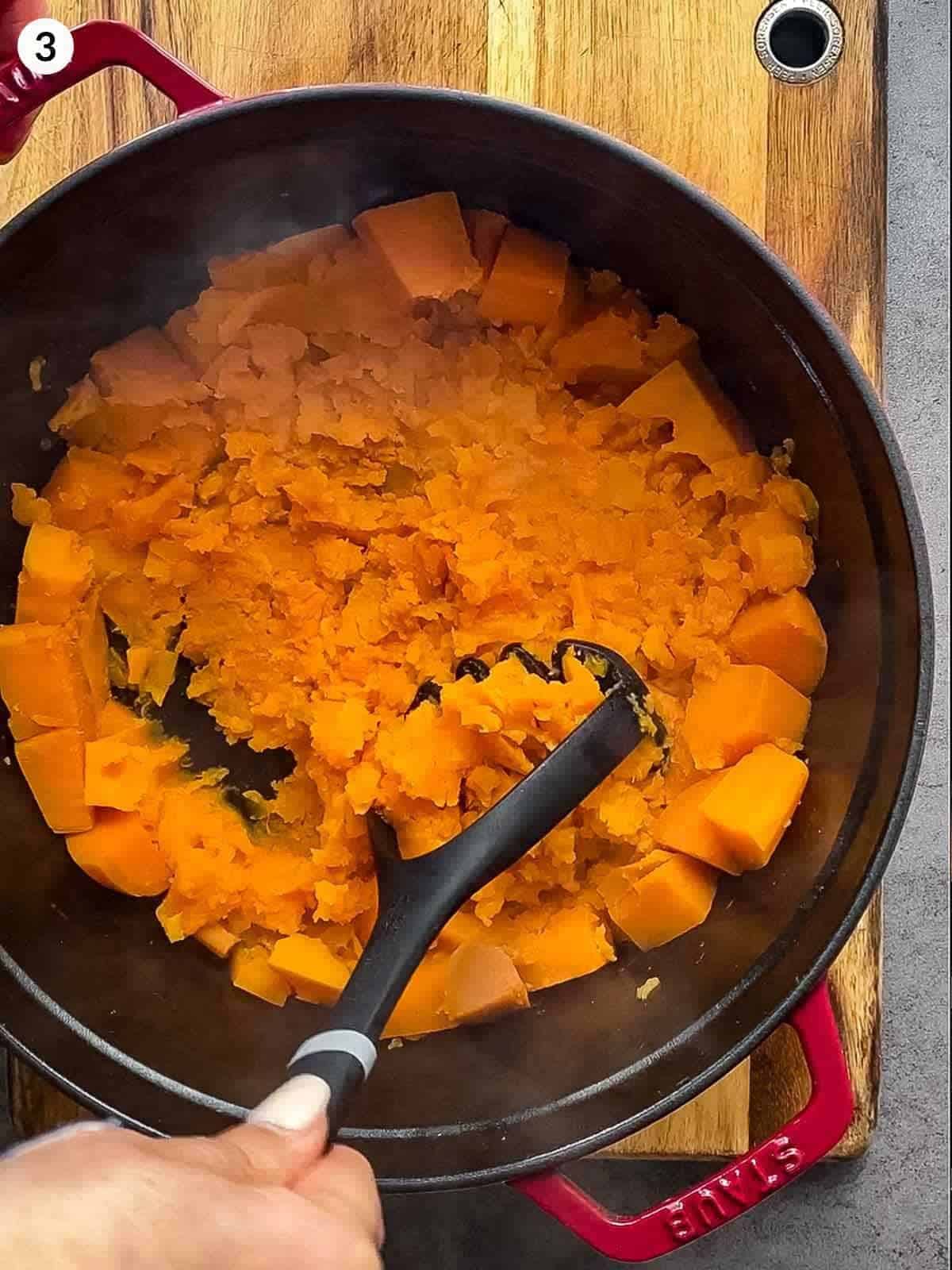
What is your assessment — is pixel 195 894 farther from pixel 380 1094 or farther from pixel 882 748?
pixel 882 748

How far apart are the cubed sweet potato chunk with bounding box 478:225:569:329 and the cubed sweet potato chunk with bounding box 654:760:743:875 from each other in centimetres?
43

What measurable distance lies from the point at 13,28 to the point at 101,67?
0.35 feet

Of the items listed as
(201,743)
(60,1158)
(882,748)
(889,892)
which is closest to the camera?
(60,1158)

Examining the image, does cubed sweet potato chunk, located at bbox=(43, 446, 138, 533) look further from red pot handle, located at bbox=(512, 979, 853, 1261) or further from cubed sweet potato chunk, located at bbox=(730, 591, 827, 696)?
red pot handle, located at bbox=(512, 979, 853, 1261)

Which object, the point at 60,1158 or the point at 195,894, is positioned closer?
the point at 60,1158

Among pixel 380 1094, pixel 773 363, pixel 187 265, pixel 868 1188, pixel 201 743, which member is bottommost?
pixel 868 1188

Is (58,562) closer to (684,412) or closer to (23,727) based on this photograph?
(23,727)

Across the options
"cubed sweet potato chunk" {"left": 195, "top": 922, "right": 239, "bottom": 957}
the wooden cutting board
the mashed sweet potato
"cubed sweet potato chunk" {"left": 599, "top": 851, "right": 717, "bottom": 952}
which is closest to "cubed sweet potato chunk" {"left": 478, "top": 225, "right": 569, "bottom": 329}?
the mashed sweet potato

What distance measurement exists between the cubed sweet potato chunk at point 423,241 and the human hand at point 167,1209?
702mm

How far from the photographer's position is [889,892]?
1.26 m

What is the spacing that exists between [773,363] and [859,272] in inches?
4.4

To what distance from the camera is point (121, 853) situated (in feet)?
3.56

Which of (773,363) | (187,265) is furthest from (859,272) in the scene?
(187,265)

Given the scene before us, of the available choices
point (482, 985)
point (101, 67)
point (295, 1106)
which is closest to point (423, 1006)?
point (482, 985)
